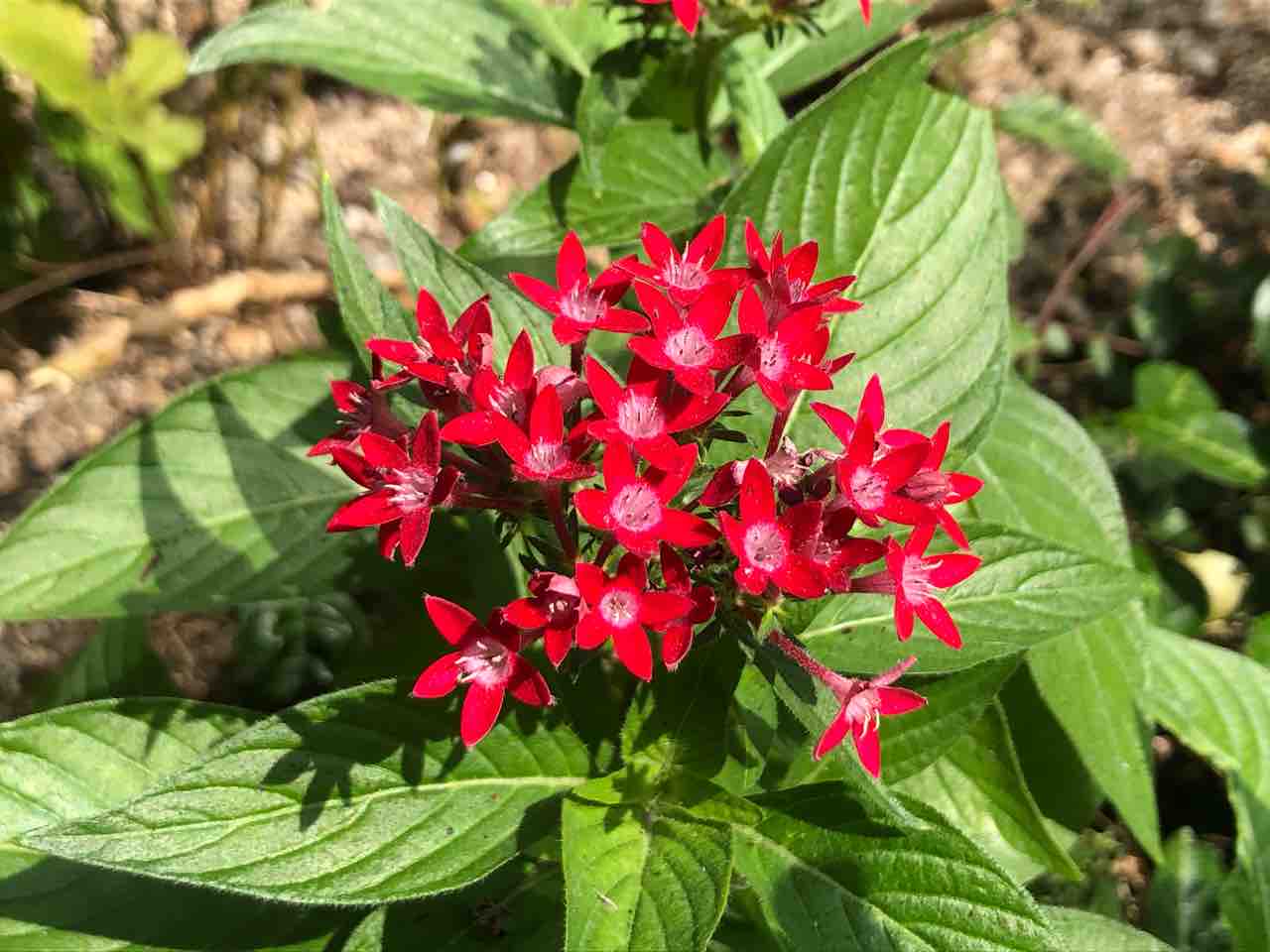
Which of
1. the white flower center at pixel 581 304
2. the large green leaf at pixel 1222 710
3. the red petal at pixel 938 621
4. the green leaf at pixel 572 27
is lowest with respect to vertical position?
the large green leaf at pixel 1222 710

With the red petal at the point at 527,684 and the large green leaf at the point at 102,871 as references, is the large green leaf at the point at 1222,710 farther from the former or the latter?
the large green leaf at the point at 102,871

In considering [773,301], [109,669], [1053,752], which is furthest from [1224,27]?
[109,669]

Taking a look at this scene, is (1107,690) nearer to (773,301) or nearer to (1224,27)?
(773,301)

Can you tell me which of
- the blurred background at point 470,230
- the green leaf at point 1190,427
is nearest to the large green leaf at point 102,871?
the blurred background at point 470,230

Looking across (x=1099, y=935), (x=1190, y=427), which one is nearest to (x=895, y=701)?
(x=1099, y=935)

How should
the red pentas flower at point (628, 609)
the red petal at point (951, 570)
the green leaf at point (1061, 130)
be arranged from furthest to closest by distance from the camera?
the green leaf at point (1061, 130), the red petal at point (951, 570), the red pentas flower at point (628, 609)

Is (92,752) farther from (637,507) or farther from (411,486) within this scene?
(637,507)
